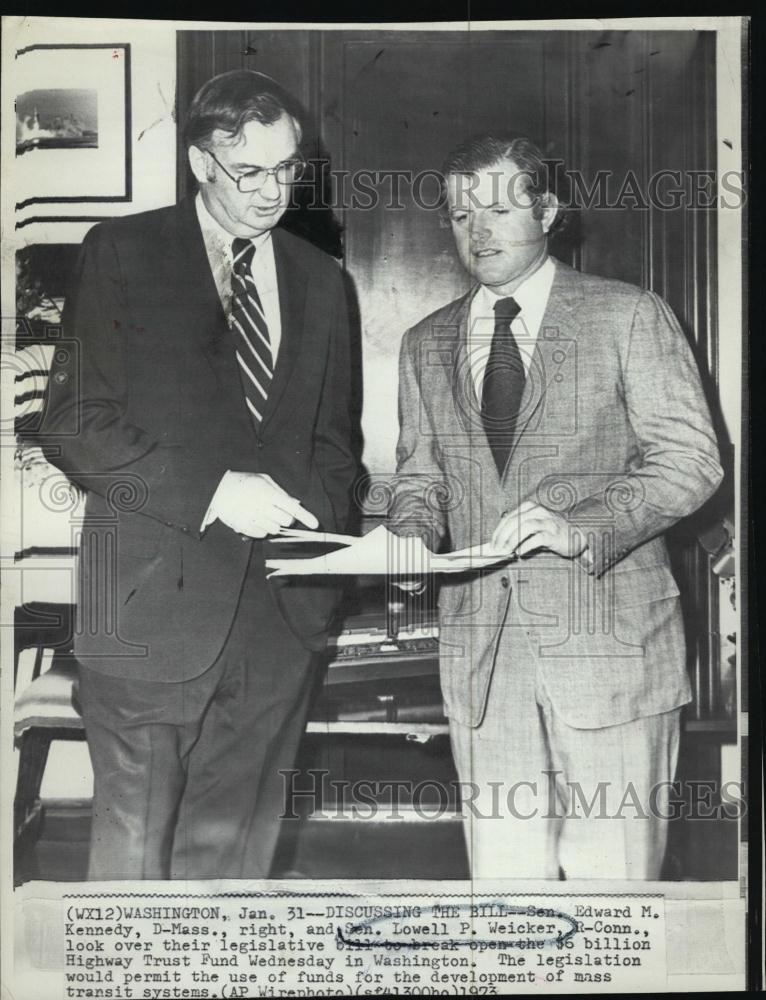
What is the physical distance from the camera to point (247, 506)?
3352mm

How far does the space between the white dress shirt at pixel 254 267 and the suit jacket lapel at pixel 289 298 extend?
0.6 inches

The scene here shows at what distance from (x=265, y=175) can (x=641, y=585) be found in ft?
6.10

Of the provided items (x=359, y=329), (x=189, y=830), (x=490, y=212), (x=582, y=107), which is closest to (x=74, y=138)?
(x=359, y=329)

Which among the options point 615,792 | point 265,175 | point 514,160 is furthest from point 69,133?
point 615,792

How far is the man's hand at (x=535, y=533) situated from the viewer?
3.39 meters

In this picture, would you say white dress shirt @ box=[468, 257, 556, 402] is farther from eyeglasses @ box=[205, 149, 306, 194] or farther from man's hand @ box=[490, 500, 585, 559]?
eyeglasses @ box=[205, 149, 306, 194]

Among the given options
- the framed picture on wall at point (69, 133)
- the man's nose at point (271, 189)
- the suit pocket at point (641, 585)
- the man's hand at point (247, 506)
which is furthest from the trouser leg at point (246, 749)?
the framed picture on wall at point (69, 133)

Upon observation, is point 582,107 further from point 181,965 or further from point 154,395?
point 181,965

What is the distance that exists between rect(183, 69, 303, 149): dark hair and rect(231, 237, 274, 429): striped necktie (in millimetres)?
375

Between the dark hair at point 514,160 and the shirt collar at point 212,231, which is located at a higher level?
the dark hair at point 514,160

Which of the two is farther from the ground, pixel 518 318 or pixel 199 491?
pixel 518 318
